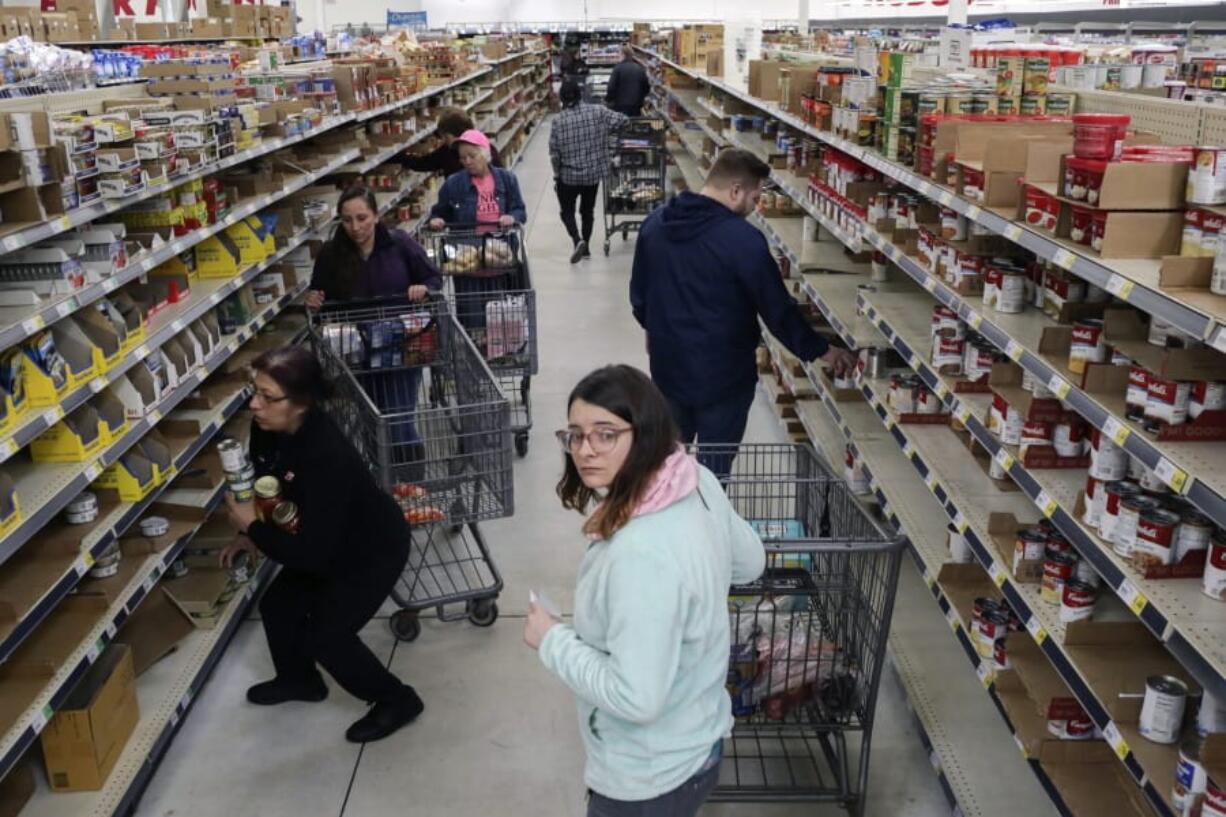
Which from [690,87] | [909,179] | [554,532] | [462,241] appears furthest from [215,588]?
[690,87]

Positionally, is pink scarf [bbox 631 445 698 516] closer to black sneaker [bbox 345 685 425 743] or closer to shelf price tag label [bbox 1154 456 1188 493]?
shelf price tag label [bbox 1154 456 1188 493]

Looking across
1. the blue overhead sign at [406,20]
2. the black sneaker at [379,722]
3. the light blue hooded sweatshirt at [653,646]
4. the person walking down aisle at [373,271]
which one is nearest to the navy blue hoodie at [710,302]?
the person walking down aisle at [373,271]

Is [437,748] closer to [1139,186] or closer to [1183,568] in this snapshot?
[1183,568]

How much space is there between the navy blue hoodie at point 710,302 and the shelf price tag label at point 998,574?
1.31m

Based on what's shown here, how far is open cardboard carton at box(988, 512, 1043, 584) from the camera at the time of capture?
2.84 m

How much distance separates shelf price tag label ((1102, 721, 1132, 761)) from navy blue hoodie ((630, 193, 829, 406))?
1967 mm

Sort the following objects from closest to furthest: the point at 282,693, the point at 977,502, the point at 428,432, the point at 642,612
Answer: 1. the point at 642,612
2. the point at 977,502
3. the point at 282,693
4. the point at 428,432

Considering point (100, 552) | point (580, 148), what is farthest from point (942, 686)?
point (580, 148)

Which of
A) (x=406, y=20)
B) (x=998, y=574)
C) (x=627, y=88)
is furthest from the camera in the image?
(x=406, y=20)

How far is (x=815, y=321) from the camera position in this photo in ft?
19.0

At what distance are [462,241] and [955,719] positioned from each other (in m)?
3.53

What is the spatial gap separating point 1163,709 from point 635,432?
1.27m

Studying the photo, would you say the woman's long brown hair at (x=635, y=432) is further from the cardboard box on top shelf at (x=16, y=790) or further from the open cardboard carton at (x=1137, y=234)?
the cardboard box on top shelf at (x=16, y=790)

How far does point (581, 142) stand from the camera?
10.2 m
